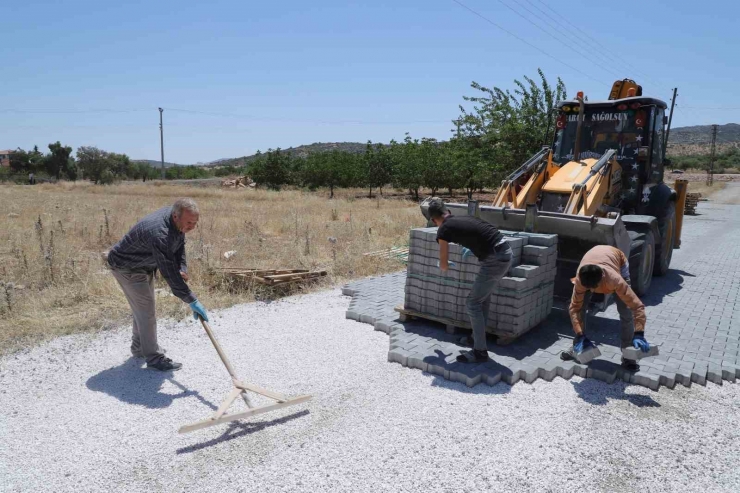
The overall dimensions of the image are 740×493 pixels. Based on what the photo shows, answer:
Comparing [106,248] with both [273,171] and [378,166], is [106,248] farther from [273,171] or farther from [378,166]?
[273,171]

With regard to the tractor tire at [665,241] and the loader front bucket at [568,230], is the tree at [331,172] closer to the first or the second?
the tractor tire at [665,241]

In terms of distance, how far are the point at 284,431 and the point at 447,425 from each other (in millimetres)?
1327

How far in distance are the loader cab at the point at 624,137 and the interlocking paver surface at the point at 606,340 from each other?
1.80 m

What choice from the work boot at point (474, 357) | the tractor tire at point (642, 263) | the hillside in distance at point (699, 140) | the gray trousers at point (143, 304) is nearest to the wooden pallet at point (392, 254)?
the tractor tire at point (642, 263)

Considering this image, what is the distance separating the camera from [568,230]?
693 centimetres

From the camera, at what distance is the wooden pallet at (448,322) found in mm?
5754

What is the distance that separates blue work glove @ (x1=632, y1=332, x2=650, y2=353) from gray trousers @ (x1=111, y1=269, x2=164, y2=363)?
15.3 ft

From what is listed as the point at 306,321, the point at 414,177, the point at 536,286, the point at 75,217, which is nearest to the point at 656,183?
the point at 536,286

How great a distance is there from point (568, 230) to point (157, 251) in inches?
203

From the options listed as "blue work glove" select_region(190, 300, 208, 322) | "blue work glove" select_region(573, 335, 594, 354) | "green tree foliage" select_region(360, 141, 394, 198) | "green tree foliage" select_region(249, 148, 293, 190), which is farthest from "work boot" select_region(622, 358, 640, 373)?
"green tree foliage" select_region(249, 148, 293, 190)

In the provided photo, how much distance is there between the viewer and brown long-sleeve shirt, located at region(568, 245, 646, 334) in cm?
485

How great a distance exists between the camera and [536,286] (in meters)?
6.10

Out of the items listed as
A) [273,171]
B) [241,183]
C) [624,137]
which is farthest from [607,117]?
[241,183]

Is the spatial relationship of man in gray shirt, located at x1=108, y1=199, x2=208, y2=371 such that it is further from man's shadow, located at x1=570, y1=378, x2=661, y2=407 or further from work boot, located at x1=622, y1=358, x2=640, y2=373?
work boot, located at x1=622, y1=358, x2=640, y2=373
